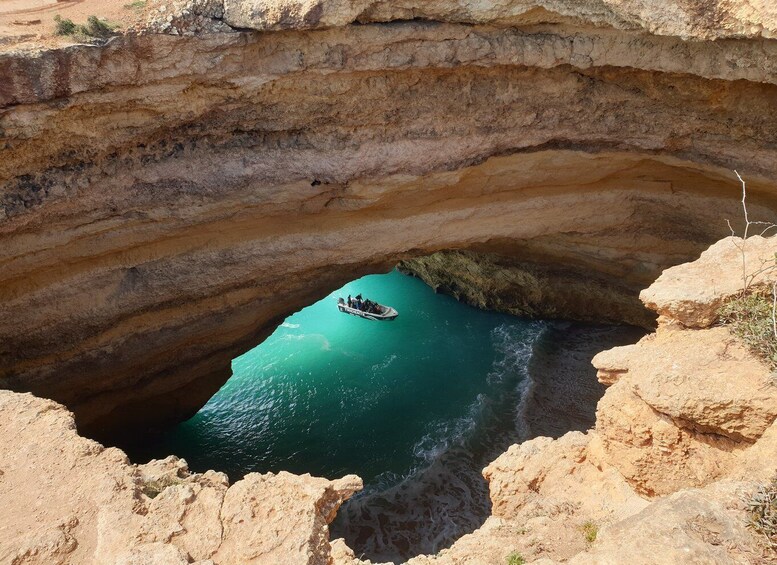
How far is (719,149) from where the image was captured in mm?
7719

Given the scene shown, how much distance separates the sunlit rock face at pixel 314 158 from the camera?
5977 millimetres

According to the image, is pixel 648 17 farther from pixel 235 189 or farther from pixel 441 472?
pixel 441 472

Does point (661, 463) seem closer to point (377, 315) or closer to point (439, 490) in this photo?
point (439, 490)

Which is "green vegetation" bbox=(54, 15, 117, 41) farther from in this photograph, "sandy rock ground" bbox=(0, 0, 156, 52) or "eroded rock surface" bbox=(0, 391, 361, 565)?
"eroded rock surface" bbox=(0, 391, 361, 565)

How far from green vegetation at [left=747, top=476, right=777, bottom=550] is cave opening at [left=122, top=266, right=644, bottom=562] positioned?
5.82m

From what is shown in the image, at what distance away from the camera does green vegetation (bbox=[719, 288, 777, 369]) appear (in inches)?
152

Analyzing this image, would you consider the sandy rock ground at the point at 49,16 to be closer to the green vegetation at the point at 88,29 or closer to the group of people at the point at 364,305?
the green vegetation at the point at 88,29

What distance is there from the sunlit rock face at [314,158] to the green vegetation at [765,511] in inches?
179

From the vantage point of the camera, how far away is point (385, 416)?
1062 cm

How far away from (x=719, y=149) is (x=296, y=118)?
5692mm

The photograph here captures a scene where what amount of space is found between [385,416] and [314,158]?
209 inches

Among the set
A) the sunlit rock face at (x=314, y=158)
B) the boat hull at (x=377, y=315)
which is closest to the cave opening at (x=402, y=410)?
the boat hull at (x=377, y=315)

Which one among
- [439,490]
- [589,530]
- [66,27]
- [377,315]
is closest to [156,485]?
[589,530]

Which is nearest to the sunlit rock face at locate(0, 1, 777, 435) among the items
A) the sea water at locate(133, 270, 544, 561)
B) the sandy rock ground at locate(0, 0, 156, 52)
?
the sandy rock ground at locate(0, 0, 156, 52)
